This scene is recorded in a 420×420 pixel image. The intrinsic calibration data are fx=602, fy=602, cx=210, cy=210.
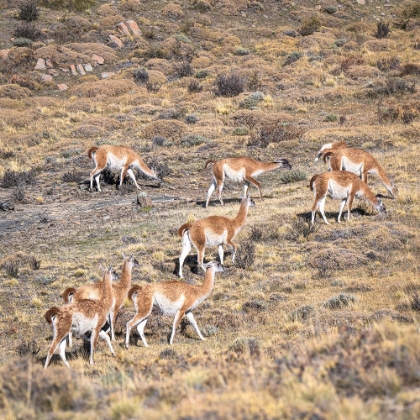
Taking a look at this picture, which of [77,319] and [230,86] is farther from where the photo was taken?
Result: [230,86]

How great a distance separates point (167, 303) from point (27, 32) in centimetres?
3841

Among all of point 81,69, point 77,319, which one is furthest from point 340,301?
point 81,69

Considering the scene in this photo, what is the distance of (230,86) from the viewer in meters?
33.5

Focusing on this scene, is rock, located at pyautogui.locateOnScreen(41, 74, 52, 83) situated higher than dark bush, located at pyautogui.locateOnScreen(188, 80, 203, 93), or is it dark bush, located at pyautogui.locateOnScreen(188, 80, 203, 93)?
dark bush, located at pyautogui.locateOnScreen(188, 80, 203, 93)

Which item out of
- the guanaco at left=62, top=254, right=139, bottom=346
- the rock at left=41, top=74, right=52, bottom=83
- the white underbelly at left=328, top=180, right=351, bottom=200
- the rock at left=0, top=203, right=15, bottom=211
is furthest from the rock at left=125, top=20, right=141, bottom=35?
the guanaco at left=62, top=254, right=139, bottom=346

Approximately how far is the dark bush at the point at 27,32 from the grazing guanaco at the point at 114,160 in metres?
27.5

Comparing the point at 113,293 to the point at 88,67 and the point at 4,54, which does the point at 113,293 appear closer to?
the point at 88,67

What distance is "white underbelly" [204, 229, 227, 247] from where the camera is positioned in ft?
40.3

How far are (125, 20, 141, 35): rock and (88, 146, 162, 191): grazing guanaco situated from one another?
30.0 metres

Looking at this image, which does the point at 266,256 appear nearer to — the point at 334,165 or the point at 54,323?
the point at 334,165

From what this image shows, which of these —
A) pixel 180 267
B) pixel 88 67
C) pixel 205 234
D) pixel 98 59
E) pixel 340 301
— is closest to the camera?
pixel 340 301

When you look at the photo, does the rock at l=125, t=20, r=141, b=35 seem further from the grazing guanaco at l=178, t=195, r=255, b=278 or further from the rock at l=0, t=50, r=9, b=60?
the grazing guanaco at l=178, t=195, r=255, b=278

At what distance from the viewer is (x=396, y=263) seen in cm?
1221

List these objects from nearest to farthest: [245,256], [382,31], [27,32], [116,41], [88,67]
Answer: [245,256]
[88,67]
[27,32]
[116,41]
[382,31]
